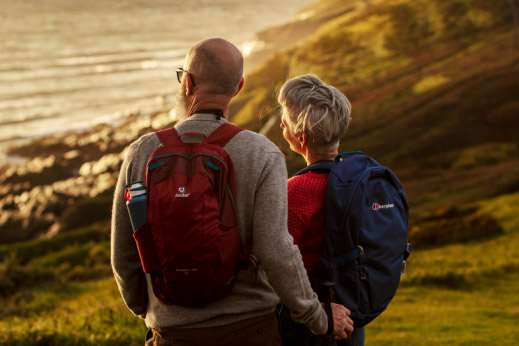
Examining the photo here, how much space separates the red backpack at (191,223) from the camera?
2.27 m

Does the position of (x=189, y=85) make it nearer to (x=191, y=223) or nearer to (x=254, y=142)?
(x=254, y=142)

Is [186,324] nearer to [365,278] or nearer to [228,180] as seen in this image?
[228,180]

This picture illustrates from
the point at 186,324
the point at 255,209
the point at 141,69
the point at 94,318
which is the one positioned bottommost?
the point at 141,69

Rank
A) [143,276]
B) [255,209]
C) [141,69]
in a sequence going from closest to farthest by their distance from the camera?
[255,209], [143,276], [141,69]

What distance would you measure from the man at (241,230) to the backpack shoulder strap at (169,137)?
0.03 metres

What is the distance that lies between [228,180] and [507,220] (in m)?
16.3

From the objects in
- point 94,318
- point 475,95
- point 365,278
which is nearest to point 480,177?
point 475,95

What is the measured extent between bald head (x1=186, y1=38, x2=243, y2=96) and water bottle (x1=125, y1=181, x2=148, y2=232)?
0.58m

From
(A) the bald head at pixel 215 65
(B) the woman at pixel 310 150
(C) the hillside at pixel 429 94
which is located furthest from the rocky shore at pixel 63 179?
(A) the bald head at pixel 215 65

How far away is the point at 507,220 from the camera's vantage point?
16750mm

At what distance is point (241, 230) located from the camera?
252cm

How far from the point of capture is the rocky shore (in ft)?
104

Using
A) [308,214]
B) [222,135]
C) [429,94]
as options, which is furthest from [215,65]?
[429,94]

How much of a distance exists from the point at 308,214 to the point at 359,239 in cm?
29
